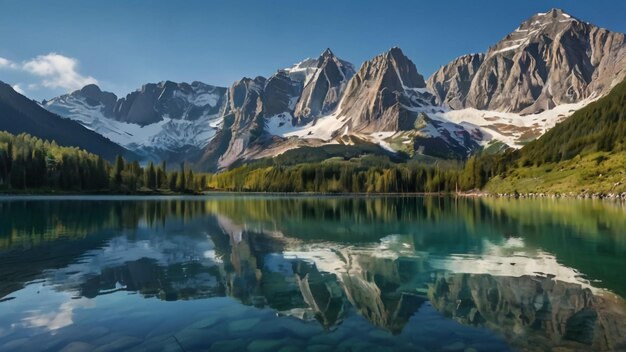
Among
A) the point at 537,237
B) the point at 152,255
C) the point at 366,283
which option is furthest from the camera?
the point at 537,237

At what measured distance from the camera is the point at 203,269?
34.4 metres

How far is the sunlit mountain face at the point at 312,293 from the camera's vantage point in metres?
19.1

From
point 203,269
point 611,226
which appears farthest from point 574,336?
point 611,226

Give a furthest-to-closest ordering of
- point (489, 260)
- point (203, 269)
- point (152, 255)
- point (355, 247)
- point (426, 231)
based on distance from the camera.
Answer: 1. point (426, 231)
2. point (355, 247)
3. point (152, 255)
4. point (489, 260)
5. point (203, 269)

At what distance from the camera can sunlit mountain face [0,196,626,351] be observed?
19.1 meters

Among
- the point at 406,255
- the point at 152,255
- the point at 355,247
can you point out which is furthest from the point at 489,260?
the point at 152,255

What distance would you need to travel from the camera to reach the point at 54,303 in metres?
24.3

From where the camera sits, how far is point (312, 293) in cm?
2703

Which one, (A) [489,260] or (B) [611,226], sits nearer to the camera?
(A) [489,260]

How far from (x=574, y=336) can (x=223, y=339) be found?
15.0m

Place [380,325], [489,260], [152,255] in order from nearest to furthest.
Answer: [380,325], [489,260], [152,255]

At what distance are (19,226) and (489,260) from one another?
2462 inches

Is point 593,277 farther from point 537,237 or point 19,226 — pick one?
point 19,226

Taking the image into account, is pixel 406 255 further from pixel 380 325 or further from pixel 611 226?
pixel 611 226
